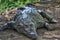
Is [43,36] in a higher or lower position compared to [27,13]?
lower

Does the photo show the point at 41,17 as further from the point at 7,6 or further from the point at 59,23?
the point at 7,6

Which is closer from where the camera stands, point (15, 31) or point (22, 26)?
point (22, 26)

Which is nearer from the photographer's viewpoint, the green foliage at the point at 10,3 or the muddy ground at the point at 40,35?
the muddy ground at the point at 40,35

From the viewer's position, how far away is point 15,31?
14.9ft

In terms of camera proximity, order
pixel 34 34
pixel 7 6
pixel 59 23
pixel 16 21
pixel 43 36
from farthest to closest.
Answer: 1. pixel 7 6
2. pixel 59 23
3. pixel 16 21
4. pixel 43 36
5. pixel 34 34

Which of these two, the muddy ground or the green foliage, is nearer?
the muddy ground

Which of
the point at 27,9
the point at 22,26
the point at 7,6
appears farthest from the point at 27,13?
the point at 7,6

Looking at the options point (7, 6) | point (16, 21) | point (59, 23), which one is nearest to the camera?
point (16, 21)

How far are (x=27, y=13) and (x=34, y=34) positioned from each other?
844mm

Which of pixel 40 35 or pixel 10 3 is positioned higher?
pixel 40 35

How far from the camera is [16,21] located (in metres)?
4.58

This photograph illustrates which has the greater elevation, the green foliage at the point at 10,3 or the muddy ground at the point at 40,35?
the muddy ground at the point at 40,35

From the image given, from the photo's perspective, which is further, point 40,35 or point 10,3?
point 10,3

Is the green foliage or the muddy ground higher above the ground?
the muddy ground
